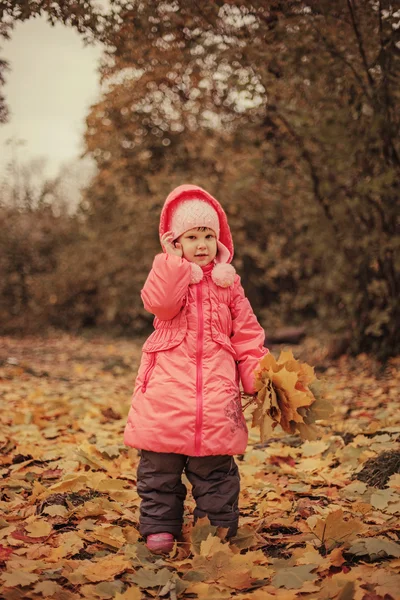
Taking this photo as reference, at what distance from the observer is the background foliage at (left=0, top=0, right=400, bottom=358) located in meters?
3.51

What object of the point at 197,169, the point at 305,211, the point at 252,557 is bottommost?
the point at 252,557

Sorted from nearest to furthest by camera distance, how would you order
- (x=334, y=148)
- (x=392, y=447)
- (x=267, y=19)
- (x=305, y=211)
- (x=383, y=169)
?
(x=392, y=447)
(x=267, y=19)
(x=383, y=169)
(x=334, y=148)
(x=305, y=211)

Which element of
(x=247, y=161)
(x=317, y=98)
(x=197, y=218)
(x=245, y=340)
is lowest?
(x=245, y=340)

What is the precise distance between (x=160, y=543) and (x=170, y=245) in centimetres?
114

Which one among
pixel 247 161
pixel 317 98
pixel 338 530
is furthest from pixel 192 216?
pixel 247 161

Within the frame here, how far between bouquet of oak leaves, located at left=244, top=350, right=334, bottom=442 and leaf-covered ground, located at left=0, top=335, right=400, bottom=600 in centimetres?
37

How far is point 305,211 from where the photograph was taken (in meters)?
6.38

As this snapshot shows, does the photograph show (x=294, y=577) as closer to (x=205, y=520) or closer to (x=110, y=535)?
(x=205, y=520)

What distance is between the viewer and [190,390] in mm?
2262

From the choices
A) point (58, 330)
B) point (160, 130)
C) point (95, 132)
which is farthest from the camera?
point (58, 330)

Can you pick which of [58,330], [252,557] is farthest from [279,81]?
[58,330]

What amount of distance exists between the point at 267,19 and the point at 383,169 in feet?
6.15

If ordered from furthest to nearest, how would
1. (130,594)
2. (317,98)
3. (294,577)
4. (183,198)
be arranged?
(317,98) < (183,198) < (294,577) < (130,594)

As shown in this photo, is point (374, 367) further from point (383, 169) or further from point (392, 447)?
point (392, 447)
